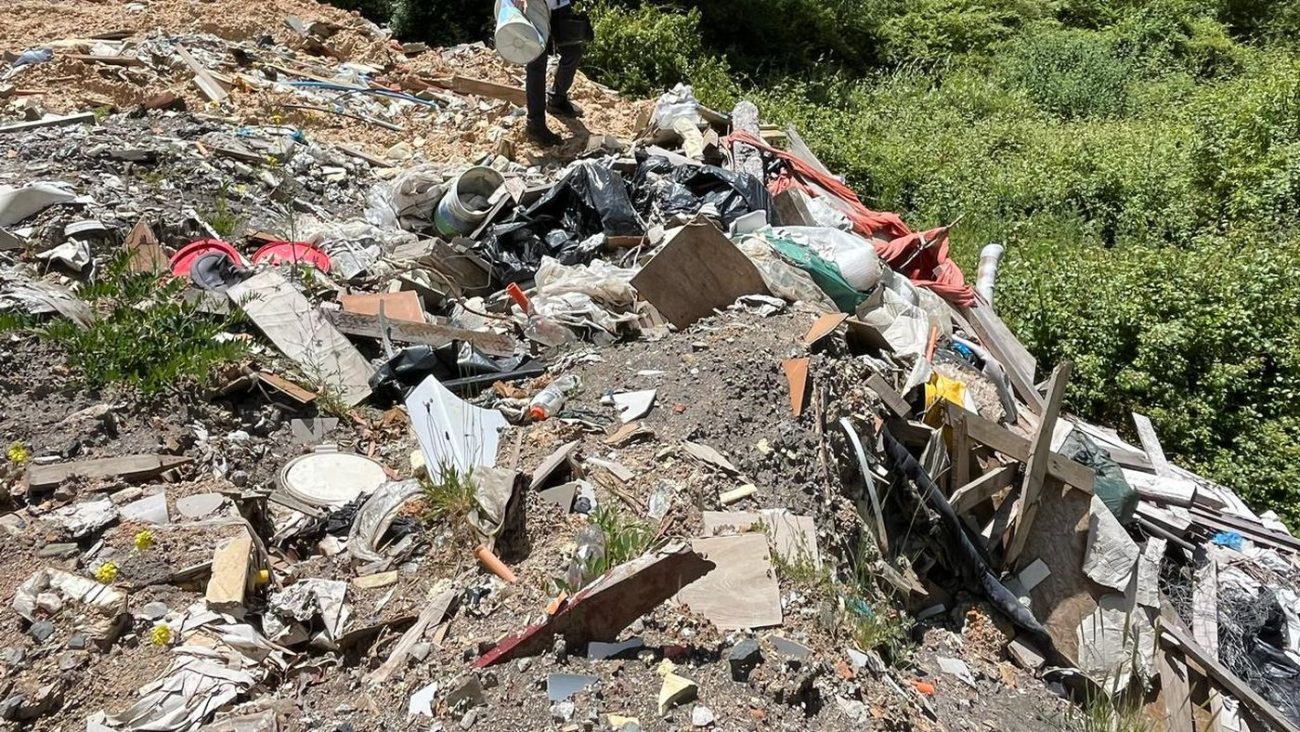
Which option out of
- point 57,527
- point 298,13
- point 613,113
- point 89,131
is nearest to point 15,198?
point 89,131

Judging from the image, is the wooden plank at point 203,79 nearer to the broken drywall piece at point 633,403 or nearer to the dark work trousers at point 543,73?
the dark work trousers at point 543,73

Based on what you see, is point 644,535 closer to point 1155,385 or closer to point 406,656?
point 406,656

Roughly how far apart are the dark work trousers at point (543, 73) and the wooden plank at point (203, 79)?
2514mm

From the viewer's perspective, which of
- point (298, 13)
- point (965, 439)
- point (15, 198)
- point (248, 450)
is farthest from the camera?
point (298, 13)

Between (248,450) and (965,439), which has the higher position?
(965,439)

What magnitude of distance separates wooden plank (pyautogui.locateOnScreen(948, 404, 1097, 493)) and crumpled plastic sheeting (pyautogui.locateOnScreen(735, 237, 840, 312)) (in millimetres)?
1047

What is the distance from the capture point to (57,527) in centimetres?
301

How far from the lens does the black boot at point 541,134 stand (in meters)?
7.11

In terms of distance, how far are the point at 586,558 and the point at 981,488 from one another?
2.06 meters

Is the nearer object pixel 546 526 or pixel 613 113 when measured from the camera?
pixel 546 526

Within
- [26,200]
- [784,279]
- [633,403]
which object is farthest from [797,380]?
[26,200]

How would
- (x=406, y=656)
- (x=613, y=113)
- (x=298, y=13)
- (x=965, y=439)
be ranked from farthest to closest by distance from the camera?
(x=298, y=13)
(x=613, y=113)
(x=965, y=439)
(x=406, y=656)

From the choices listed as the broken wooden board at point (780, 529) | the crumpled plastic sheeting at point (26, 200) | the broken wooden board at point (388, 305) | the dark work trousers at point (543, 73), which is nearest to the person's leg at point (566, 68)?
the dark work trousers at point (543, 73)

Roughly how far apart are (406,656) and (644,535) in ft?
2.75
